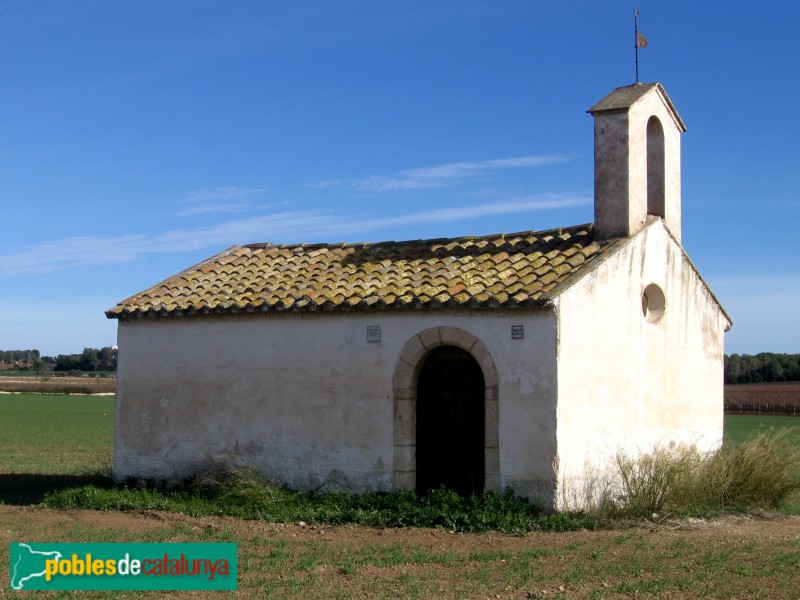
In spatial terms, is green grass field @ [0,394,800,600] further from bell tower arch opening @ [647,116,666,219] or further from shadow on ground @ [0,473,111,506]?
bell tower arch opening @ [647,116,666,219]

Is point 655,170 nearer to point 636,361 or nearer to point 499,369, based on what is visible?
point 636,361

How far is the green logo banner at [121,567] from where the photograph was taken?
26.7 ft

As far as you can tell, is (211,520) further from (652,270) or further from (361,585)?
(652,270)

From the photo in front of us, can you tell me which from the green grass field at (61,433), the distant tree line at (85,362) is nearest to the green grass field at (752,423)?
the green grass field at (61,433)

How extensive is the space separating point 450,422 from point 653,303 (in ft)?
12.1

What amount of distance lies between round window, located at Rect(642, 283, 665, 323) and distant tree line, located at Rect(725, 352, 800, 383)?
180 feet

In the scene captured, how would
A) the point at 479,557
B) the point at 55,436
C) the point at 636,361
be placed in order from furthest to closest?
1. the point at 55,436
2. the point at 636,361
3. the point at 479,557

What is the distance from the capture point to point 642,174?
510 inches

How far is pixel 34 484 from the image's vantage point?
15.8 m

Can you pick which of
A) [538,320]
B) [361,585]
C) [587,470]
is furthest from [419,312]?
[361,585]

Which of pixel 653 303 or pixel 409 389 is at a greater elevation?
pixel 653 303

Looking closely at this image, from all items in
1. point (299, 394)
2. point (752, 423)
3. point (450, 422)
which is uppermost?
point (299, 394)

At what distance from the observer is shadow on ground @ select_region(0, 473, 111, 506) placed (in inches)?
548

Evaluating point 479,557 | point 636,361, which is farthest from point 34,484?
point 636,361
